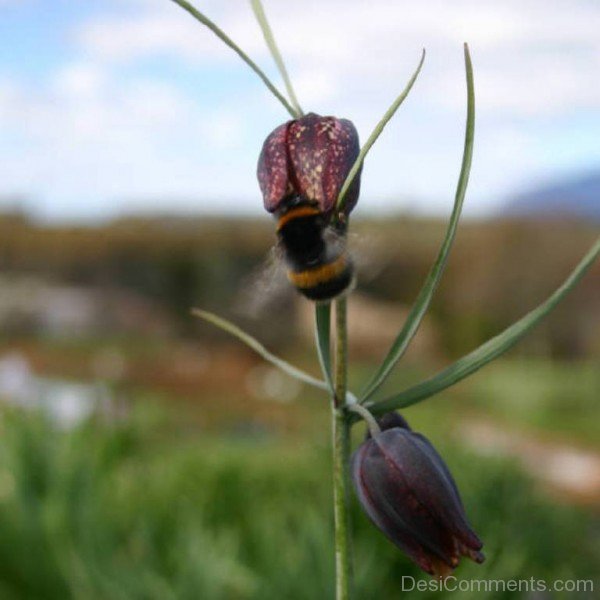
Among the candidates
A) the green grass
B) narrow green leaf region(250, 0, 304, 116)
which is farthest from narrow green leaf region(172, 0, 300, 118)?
the green grass

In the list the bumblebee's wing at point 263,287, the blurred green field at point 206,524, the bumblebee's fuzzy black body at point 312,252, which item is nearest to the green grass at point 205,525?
the blurred green field at point 206,524

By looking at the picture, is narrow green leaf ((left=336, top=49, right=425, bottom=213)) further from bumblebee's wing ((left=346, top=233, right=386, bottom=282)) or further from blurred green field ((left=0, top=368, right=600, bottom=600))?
blurred green field ((left=0, top=368, right=600, bottom=600))

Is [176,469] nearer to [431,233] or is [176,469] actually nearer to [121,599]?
[121,599]

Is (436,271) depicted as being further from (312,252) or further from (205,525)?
(205,525)

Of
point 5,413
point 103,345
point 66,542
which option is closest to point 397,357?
point 66,542

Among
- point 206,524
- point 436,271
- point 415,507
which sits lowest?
point 206,524

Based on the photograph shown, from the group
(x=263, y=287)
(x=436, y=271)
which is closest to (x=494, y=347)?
(x=436, y=271)
